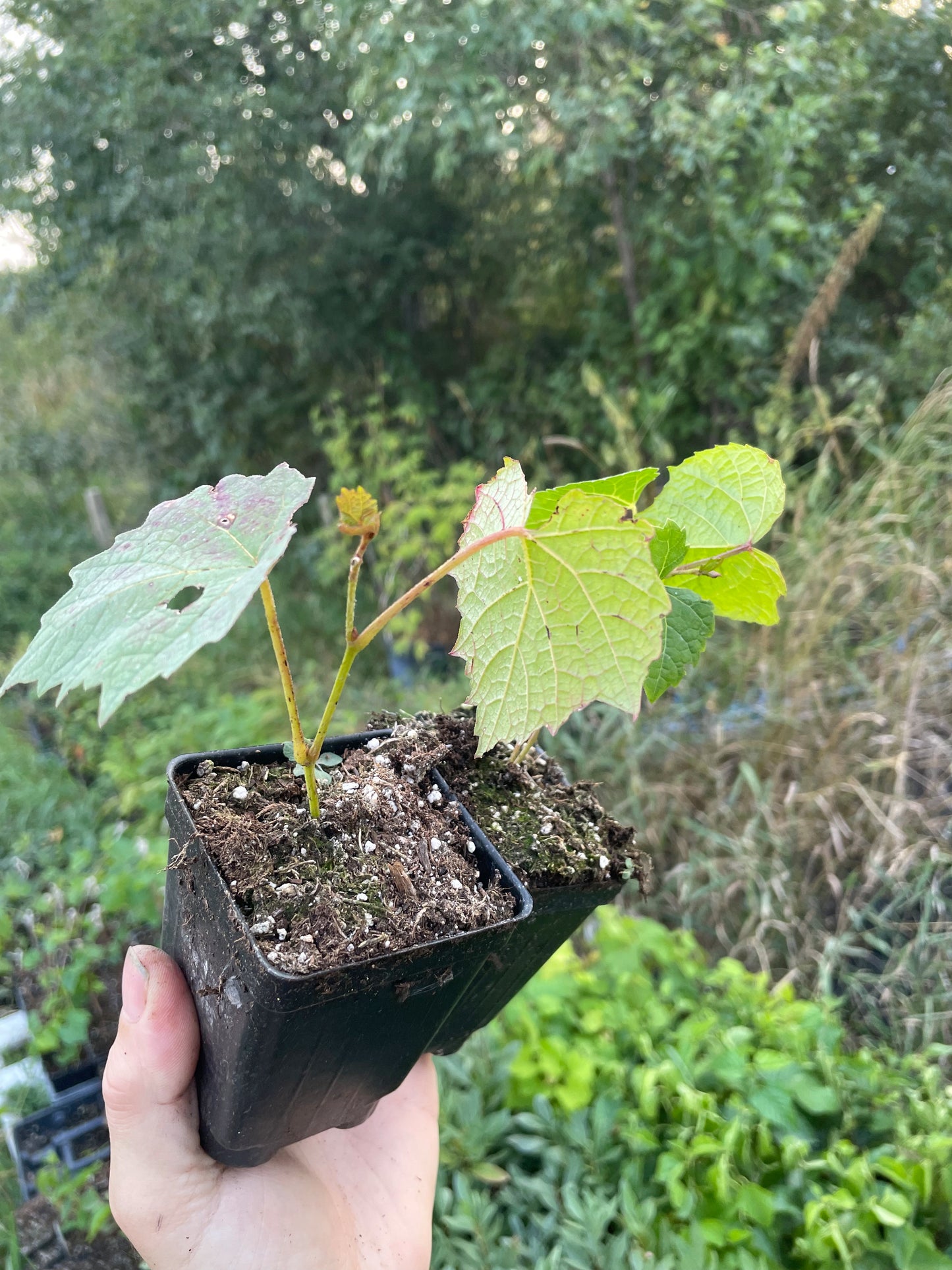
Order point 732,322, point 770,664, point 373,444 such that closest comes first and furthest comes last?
1. point 770,664
2. point 732,322
3. point 373,444

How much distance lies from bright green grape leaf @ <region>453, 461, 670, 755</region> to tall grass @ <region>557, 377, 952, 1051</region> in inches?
47.2

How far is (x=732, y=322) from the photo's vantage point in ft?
7.70

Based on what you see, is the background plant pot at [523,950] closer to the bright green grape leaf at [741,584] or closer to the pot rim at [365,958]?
the pot rim at [365,958]

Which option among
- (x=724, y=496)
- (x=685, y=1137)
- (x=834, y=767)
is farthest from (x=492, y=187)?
(x=685, y=1137)

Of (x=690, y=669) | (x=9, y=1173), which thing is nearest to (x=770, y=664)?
(x=690, y=669)

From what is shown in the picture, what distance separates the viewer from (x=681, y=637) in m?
0.59

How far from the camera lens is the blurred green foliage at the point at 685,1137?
3.32 feet

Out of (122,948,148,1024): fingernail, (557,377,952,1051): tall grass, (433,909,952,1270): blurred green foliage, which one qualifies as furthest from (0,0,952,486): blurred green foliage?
(122,948,148,1024): fingernail

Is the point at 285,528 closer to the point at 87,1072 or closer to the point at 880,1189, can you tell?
the point at 880,1189

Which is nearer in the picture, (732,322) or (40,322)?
(732,322)

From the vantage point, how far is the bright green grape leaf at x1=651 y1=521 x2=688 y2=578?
22.1 inches

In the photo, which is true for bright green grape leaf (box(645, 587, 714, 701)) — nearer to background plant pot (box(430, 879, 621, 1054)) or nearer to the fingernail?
background plant pot (box(430, 879, 621, 1054))

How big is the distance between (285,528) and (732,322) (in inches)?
89.6

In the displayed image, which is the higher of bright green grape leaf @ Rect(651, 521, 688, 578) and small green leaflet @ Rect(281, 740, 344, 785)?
bright green grape leaf @ Rect(651, 521, 688, 578)
